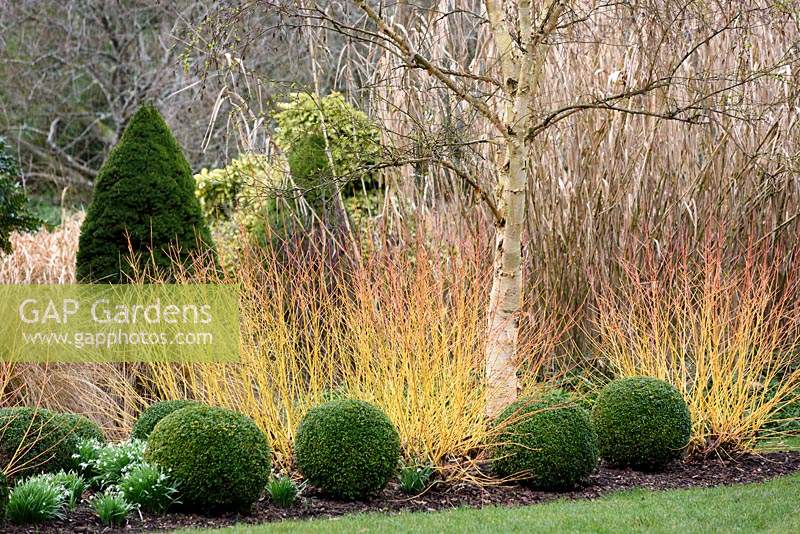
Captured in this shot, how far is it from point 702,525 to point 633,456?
1329 mm

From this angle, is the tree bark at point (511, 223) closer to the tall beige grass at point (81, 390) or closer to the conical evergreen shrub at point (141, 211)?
the tall beige grass at point (81, 390)

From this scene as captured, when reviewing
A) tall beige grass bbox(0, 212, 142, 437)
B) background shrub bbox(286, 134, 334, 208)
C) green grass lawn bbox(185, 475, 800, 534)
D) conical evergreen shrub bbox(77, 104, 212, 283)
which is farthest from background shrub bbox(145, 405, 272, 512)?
background shrub bbox(286, 134, 334, 208)

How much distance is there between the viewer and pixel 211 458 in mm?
4543

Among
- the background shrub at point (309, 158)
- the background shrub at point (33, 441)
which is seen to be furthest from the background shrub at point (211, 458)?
the background shrub at point (309, 158)

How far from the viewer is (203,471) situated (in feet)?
14.8

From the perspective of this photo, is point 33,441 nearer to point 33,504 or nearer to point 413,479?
point 33,504

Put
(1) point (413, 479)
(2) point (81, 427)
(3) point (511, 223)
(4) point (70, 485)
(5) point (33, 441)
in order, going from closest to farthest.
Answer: (4) point (70, 485) < (5) point (33, 441) < (1) point (413, 479) < (2) point (81, 427) < (3) point (511, 223)

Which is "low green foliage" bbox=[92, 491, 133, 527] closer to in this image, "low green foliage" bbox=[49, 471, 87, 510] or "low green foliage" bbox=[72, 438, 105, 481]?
"low green foliage" bbox=[49, 471, 87, 510]

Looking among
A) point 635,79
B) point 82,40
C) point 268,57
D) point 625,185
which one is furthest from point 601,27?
point 82,40

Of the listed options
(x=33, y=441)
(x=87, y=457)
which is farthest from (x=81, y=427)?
(x=33, y=441)

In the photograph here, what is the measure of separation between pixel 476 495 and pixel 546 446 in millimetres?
459

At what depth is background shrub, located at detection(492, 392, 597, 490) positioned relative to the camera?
5.12 metres

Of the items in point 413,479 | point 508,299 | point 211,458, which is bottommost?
point 413,479

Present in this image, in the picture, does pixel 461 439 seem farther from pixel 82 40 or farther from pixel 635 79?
pixel 82 40
